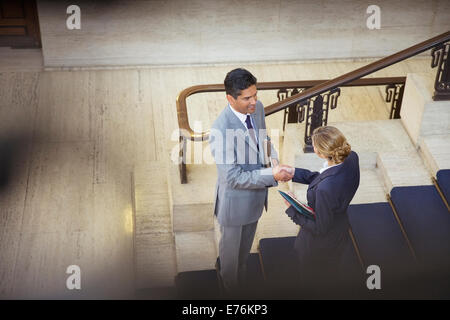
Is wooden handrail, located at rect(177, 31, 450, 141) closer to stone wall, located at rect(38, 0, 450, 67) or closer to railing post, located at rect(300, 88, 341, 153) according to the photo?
railing post, located at rect(300, 88, 341, 153)

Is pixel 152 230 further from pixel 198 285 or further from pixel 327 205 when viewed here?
pixel 327 205

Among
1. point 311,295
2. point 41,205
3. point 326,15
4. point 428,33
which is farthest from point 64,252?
point 428,33

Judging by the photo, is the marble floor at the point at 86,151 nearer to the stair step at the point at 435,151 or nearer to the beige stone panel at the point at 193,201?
the beige stone panel at the point at 193,201

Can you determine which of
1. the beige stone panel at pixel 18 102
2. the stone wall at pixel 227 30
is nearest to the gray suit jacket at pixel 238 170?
the beige stone panel at pixel 18 102

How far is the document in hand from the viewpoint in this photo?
15.4 ft

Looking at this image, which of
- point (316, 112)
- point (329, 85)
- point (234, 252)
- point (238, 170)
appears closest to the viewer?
point (238, 170)

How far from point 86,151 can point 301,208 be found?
395 cm

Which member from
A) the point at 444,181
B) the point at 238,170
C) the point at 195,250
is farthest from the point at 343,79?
the point at 195,250

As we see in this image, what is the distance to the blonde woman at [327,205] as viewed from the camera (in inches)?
176

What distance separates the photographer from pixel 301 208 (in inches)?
185

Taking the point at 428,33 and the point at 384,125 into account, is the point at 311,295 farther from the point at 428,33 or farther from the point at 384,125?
the point at 428,33

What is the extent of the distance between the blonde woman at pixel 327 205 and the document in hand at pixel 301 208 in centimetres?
4

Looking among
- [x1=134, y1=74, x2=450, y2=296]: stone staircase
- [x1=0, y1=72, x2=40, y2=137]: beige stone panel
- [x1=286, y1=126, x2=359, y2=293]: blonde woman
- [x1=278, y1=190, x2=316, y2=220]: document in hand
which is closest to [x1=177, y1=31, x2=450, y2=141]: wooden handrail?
[x1=134, y1=74, x2=450, y2=296]: stone staircase

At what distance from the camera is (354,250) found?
5.88 meters
